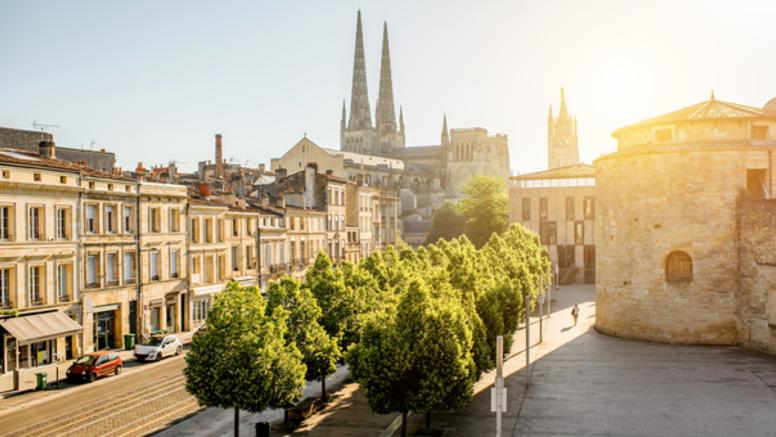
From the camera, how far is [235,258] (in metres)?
49.3

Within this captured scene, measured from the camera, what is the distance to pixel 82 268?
3606 cm

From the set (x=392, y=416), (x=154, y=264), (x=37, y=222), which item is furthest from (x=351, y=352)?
(x=154, y=264)

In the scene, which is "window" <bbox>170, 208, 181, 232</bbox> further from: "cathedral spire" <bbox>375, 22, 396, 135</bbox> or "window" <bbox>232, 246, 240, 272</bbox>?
"cathedral spire" <bbox>375, 22, 396, 135</bbox>

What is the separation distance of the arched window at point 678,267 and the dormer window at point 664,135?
6.52m

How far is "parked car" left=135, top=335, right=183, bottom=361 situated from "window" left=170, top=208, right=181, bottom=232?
8289 mm

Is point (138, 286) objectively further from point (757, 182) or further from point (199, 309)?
point (757, 182)

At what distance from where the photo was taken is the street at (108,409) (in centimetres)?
2289

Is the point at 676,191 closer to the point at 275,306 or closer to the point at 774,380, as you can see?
the point at 774,380

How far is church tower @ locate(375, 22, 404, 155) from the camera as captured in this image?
529ft

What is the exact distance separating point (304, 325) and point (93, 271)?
61.0ft

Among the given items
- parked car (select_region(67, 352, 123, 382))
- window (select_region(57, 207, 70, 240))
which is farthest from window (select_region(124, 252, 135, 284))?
parked car (select_region(67, 352, 123, 382))

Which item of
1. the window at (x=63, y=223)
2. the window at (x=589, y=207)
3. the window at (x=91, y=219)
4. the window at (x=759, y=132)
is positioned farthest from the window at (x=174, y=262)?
the window at (x=589, y=207)

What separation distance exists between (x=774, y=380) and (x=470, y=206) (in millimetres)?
68774

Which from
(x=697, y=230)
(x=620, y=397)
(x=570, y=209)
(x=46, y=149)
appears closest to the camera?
(x=620, y=397)
